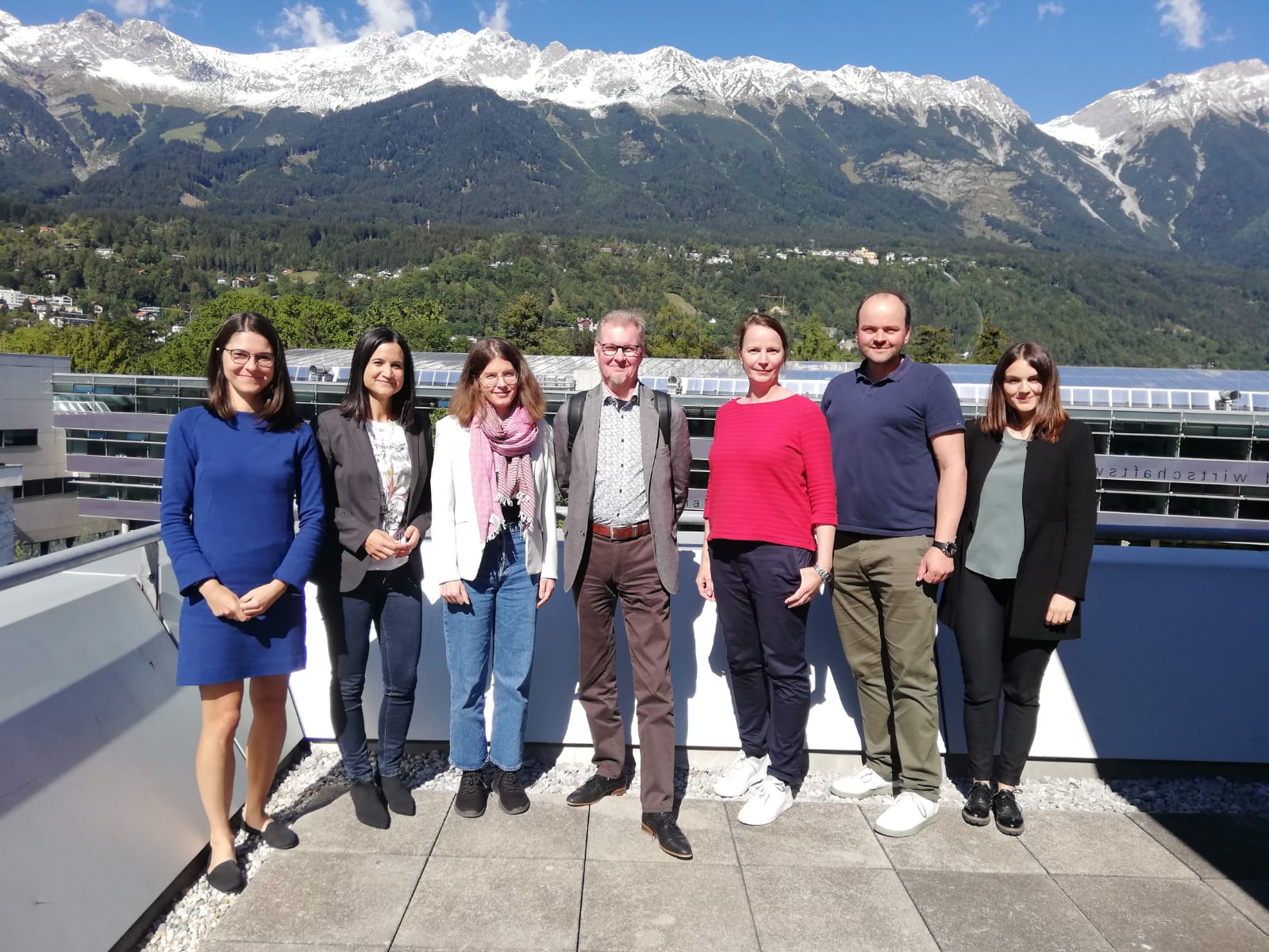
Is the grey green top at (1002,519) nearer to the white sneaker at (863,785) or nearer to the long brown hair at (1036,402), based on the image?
the long brown hair at (1036,402)

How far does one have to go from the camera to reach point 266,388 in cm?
271

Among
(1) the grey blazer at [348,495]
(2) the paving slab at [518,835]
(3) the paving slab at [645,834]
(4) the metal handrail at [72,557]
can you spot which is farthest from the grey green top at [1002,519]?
(4) the metal handrail at [72,557]

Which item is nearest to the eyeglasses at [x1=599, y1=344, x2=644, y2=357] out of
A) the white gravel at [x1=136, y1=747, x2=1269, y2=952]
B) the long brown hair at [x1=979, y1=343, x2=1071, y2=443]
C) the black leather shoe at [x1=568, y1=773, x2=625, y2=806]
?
the long brown hair at [x1=979, y1=343, x2=1071, y2=443]

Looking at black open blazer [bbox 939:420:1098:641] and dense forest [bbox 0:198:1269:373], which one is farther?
dense forest [bbox 0:198:1269:373]

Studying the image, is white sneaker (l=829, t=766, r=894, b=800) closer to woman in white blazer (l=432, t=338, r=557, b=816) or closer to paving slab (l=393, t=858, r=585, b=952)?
paving slab (l=393, t=858, r=585, b=952)

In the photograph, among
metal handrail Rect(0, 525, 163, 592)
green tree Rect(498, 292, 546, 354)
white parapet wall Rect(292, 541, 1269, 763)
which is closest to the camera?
metal handrail Rect(0, 525, 163, 592)

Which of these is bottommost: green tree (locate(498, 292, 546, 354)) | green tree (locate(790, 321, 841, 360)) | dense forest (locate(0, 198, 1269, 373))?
green tree (locate(790, 321, 841, 360))

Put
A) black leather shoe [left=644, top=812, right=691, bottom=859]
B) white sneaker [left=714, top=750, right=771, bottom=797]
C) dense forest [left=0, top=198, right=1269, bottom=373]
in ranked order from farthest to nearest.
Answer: dense forest [left=0, top=198, right=1269, bottom=373] < white sneaker [left=714, top=750, right=771, bottom=797] < black leather shoe [left=644, top=812, right=691, bottom=859]

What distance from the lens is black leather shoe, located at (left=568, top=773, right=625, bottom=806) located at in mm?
3219

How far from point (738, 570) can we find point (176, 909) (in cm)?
218

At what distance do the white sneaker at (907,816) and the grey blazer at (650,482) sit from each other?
1.21 m

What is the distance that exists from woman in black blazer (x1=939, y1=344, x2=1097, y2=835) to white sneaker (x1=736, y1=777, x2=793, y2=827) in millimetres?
728

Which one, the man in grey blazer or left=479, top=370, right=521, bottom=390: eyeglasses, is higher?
left=479, top=370, right=521, bottom=390: eyeglasses

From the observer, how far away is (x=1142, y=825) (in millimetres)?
3199
